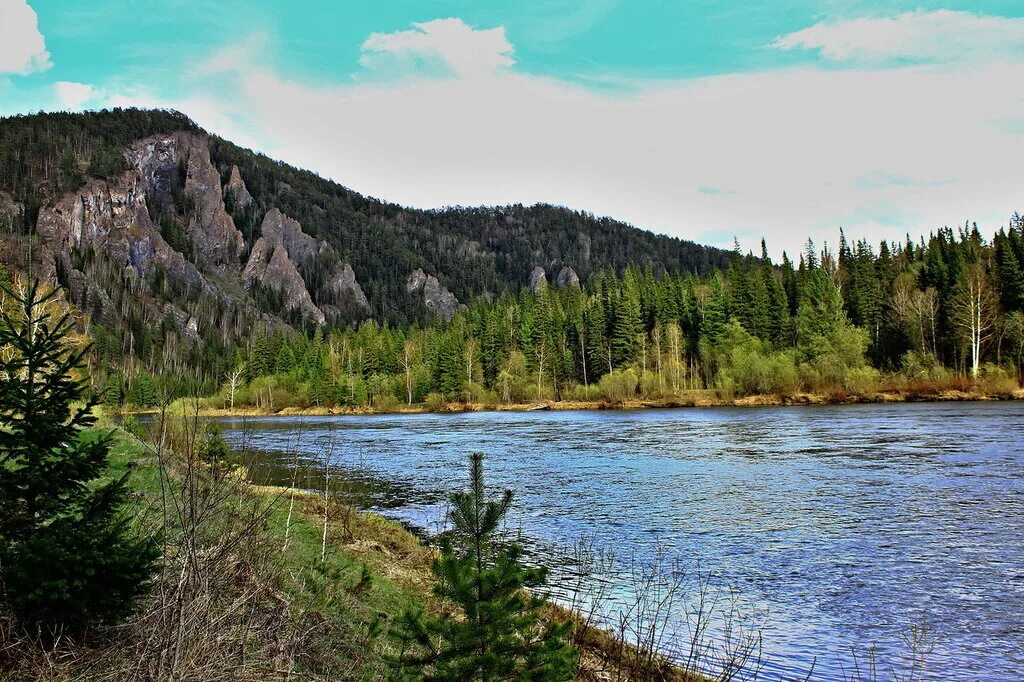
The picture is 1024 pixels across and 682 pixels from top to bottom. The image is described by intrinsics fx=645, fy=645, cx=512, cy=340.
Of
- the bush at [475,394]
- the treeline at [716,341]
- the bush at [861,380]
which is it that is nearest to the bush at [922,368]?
the treeline at [716,341]

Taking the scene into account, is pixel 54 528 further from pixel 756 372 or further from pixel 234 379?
pixel 756 372

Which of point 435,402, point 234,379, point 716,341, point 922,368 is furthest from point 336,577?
point 435,402

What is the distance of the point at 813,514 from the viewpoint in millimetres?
17281

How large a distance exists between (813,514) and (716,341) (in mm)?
68228

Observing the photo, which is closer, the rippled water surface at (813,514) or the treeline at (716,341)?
the rippled water surface at (813,514)

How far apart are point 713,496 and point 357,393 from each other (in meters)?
87.7

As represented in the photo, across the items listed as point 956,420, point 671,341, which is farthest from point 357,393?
point 956,420

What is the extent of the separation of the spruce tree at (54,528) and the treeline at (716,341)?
6379 centimetres

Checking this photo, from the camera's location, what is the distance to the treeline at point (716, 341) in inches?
2640

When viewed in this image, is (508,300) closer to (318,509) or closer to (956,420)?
(956,420)

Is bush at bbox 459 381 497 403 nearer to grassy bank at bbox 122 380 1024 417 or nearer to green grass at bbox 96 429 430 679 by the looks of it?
grassy bank at bbox 122 380 1024 417

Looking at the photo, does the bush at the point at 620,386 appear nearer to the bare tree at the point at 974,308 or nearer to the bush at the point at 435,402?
the bush at the point at 435,402

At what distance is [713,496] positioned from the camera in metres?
20.2

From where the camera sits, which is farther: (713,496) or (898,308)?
(898,308)
